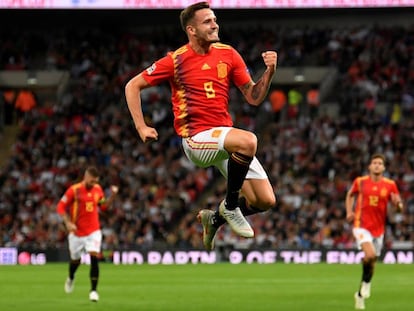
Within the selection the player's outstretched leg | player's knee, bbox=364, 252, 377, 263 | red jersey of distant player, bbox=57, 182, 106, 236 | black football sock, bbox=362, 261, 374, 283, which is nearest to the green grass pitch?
black football sock, bbox=362, 261, 374, 283

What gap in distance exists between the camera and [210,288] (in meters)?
20.0

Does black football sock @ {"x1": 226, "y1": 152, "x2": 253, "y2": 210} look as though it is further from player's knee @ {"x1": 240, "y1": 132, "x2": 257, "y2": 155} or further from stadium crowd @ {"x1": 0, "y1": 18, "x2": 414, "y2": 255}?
stadium crowd @ {"x1": 0, "y1": 18, "x2": 414, "y2": 255}

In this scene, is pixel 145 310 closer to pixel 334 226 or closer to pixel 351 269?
pixel 351 269

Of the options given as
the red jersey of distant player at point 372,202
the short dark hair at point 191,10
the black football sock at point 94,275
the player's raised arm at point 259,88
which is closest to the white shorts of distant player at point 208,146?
the player's raised arm at point 259,88

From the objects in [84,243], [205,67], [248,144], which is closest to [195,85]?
[205,67]

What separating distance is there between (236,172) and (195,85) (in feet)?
2.99

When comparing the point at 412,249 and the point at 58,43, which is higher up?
the point at 58,43

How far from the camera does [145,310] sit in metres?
14.8


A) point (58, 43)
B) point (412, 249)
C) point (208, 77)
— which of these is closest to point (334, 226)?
point (412, 249)

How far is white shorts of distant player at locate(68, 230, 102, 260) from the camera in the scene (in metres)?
18.3

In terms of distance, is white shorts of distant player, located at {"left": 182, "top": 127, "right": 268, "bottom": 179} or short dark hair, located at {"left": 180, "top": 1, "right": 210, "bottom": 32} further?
short dark hair, located at {"left": 180, "top": 1, "right": 210, "bottom": 32}

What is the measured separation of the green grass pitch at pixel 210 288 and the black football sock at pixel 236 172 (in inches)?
211

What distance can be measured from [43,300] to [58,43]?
2327cm

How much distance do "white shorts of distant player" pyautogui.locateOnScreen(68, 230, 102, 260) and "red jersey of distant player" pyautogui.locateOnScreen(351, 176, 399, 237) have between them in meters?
4.59
